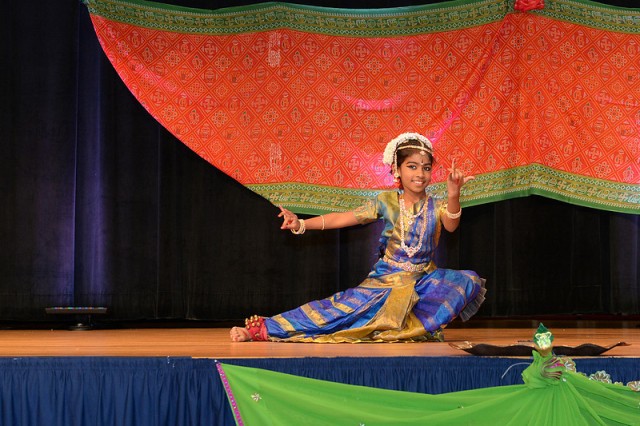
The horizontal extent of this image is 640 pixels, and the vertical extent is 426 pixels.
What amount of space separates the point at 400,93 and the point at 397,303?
4.49ft

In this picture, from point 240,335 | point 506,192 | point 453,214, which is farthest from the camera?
point 506,192

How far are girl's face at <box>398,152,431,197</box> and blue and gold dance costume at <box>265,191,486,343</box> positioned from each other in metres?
0.10

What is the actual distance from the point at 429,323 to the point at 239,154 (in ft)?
4.63

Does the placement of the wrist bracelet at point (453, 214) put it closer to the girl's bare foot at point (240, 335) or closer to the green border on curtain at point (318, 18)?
the girl's bare foot at point (240, 335)

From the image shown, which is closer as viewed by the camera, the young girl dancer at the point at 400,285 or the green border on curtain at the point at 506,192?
the young girl dancer at the point at 400,285

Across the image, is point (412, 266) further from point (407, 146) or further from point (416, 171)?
point (407, 146)

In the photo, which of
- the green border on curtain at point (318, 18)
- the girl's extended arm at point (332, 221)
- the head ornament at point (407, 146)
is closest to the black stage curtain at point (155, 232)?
the green border on curtain at point (318, 18)

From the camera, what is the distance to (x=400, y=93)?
15.4 ft

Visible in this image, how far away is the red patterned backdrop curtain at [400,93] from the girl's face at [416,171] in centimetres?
69

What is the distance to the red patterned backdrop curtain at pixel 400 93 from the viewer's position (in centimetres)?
458

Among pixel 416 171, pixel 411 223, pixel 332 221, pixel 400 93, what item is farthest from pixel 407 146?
pixel 400 93

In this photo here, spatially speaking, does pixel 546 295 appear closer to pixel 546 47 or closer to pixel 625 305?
pixel 625 305

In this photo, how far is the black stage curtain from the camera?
4.62 metres

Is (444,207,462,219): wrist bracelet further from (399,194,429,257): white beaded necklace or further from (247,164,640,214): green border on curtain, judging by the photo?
(247,164,640,214): green border on curtain
